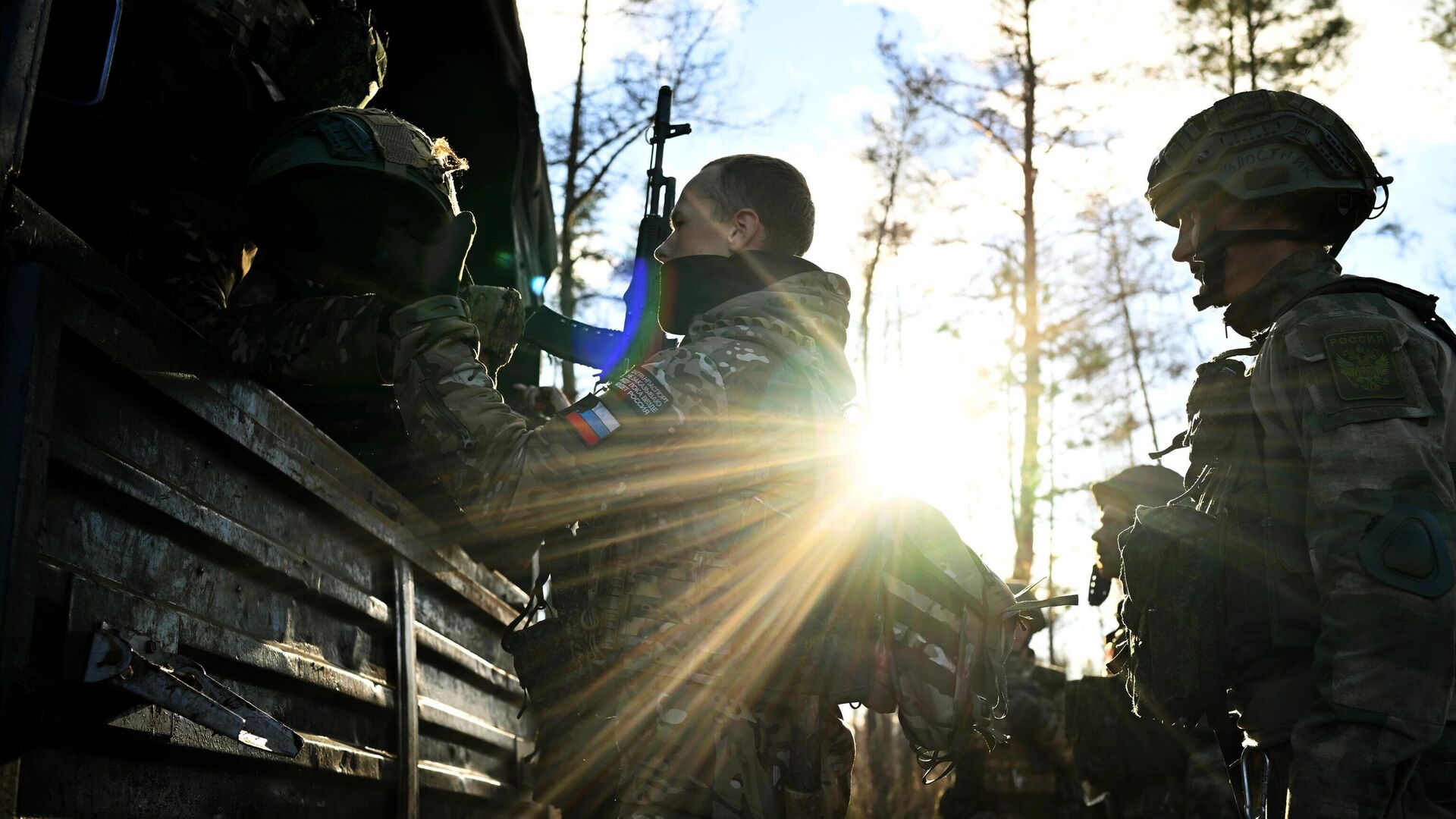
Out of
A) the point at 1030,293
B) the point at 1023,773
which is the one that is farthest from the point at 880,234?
the point at 1023,773

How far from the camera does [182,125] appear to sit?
2838mm

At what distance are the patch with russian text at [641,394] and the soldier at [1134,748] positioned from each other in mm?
3906

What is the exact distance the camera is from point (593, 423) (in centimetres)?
245

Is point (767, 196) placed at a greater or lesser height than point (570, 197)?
lesser

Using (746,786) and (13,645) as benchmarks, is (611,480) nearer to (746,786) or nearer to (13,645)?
(746,786)

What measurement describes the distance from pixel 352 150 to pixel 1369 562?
7.64ft

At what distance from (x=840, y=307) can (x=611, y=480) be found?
85 centimetres

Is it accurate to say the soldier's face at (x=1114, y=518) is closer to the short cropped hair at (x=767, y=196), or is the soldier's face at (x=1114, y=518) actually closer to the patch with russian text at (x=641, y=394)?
the short cropped hair at (x=767, y=196)

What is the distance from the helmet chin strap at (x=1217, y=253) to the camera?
268 centimetres

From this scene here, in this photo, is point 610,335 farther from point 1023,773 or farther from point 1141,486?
point 1023,773

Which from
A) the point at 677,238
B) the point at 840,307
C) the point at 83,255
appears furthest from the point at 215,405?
the point at 840,307

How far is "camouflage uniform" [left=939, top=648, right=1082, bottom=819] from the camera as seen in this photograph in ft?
22.7

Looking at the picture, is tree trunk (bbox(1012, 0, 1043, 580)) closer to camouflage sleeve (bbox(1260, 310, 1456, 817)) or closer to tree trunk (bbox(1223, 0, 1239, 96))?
tree trunk (bbox(1223, 0, 1239, 96))

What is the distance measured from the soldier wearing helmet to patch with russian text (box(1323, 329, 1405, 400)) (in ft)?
6.22
